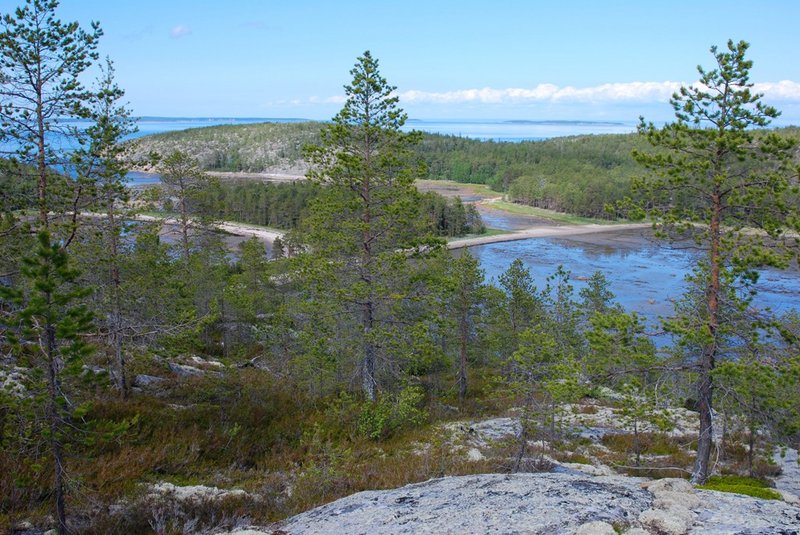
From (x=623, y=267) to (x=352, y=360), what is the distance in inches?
1963

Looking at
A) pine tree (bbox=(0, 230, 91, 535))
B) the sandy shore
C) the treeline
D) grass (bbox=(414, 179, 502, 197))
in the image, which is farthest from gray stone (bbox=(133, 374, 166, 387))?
grass (bbox=(414, 179, 502, 197))

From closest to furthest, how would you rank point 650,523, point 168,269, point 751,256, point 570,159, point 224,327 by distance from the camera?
point 650,523 → point 751,256 → point 168,269 → point 224,327 → point 570,159

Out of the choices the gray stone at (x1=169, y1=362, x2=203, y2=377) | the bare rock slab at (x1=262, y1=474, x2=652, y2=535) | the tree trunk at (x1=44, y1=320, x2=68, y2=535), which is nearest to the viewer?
the bare rock slab at (x1=262, y1=474, x2=652, y2=535)

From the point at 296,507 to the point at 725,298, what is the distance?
29.1ft

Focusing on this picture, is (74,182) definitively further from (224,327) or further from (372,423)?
(224,327)

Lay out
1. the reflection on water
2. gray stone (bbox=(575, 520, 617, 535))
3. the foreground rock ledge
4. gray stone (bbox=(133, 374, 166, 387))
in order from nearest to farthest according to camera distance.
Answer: gray stone (bbox=(575, 520, 617, 535)) < the foreground rock ledge < gray stone (bbox=(133, 374, 166, 387)) < the reflection on water

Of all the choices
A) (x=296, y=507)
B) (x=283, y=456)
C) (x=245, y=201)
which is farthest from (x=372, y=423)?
(x=245, y=201)

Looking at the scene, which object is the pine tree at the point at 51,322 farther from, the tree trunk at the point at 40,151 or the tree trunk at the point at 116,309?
the tree trunk at the point at 116,309

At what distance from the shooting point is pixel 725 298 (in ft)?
34.2

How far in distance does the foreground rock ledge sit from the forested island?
0.16ft

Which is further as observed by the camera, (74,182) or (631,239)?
(631,239)

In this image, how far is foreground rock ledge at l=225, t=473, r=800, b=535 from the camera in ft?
16.0

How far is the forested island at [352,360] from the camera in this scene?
19.6 ft

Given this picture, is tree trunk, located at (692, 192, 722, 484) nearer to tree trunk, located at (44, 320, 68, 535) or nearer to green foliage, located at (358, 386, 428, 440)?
green foliage, located at (358, 386, 428, 440)
